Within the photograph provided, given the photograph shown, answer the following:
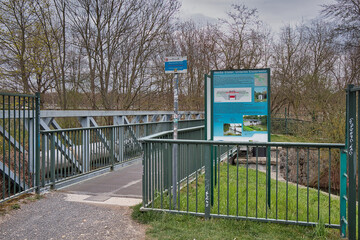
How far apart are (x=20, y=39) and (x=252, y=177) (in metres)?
9.28

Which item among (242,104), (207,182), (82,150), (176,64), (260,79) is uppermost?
(176,64)

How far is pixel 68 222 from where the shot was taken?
4.37m

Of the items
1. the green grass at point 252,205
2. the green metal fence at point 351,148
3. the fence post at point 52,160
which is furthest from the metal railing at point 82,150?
the green metal fence at point 351,148

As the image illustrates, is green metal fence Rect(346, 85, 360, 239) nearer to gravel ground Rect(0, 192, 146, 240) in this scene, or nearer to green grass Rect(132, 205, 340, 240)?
green grass Rect(132, 205, 340, 240)

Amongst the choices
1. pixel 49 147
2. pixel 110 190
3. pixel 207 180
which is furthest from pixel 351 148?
pixel 49 147

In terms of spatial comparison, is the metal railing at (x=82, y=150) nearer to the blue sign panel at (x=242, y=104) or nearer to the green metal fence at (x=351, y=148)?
the blue sign panel at (x=242, y=104)

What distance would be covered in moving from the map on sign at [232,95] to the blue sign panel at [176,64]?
0.76 metres

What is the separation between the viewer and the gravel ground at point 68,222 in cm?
396

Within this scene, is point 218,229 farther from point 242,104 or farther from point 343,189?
point 242,104

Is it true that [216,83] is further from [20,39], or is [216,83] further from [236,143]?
[20,39]

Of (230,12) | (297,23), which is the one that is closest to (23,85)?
(230,12)

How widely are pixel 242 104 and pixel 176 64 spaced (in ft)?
4.21

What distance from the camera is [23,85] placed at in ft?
39.3

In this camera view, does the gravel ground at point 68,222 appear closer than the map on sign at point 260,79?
Yes
